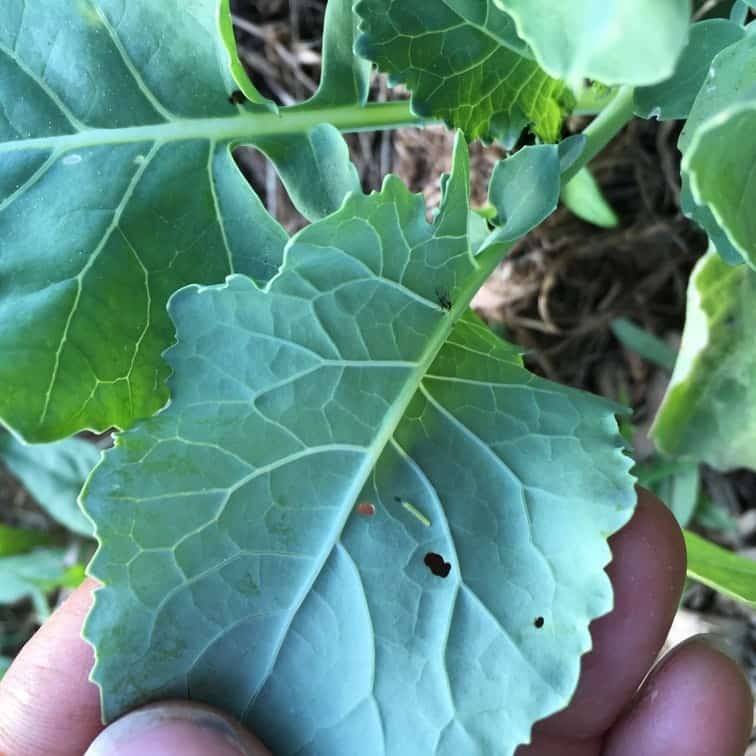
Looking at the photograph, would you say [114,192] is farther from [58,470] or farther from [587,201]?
[58,470]

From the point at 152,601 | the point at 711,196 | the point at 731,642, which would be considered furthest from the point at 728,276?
the point at 731,642

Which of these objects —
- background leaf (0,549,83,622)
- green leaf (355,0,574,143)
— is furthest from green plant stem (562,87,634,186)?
background leaf (0,549,83,622)

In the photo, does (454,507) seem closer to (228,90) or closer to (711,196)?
(711,196)

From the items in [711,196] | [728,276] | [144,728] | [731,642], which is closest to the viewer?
[711,196]

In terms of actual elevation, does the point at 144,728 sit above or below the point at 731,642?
above

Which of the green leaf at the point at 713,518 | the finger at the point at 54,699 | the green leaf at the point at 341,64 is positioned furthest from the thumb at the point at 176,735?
the green leaf at the point at 713,518

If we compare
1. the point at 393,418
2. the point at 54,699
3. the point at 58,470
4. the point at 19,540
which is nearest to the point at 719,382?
the point at 393,418

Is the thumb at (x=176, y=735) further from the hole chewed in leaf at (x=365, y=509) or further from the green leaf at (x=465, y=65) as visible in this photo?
the green leaf at (x=465, y=65)
